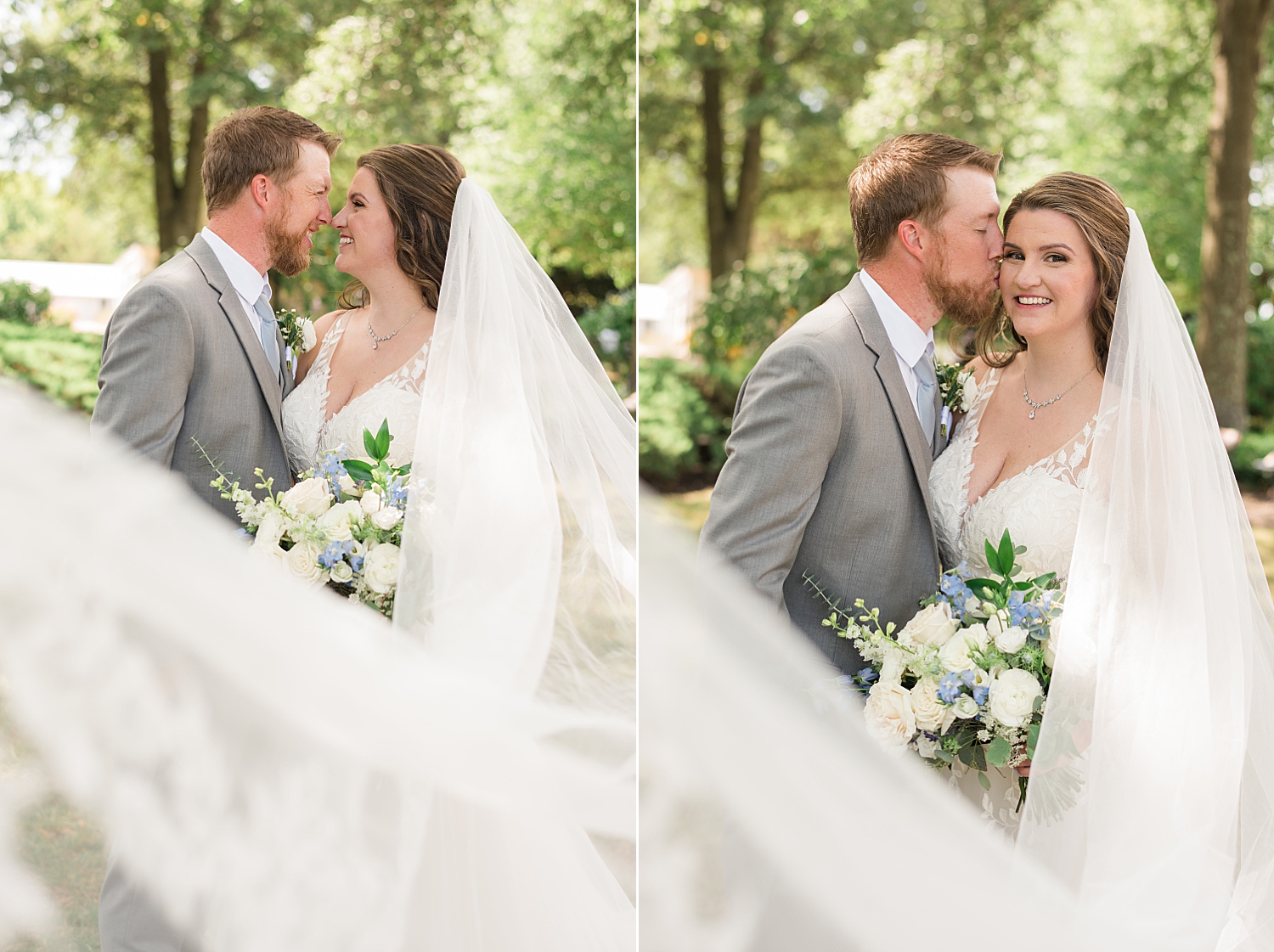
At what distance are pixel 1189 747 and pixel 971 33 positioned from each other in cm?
1104

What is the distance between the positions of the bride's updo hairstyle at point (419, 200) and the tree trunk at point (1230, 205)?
29.8ft

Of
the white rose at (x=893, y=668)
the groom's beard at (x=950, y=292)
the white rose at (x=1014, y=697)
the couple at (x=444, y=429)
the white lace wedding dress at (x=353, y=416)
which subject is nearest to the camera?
the white rose at (x=1014, y=697)

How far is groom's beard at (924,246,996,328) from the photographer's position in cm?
266

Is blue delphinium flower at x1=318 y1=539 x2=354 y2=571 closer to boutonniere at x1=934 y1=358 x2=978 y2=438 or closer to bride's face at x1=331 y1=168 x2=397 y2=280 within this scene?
bride's face at x1=331 y1=168 x2=397 y2=280

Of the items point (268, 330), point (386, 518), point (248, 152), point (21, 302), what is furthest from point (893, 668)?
point (21, 302)

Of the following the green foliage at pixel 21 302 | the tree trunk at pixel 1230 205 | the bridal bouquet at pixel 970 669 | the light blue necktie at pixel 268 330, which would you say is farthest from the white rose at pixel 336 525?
the tree trunk at pixel 1230 205

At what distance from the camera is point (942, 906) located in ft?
5.45

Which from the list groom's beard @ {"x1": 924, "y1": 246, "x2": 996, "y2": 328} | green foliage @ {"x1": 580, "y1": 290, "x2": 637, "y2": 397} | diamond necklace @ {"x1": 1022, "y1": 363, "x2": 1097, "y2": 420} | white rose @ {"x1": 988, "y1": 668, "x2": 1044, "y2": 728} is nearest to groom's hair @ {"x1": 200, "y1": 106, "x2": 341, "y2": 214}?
groom's beard @ {"x1": 924, "y1": 246, "x2": 996, "y2": 328}

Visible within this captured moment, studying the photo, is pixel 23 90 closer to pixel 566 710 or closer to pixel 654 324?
pixel 654 324

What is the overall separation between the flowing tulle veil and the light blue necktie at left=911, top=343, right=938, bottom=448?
0.48 m

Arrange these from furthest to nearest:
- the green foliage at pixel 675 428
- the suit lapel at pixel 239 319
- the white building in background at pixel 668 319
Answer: the white building in background at pixel 668 319 → the green foliage at pixel 675 428 → the suit lapel at pixel 239 319

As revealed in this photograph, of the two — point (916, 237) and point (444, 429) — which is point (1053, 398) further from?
point (444, 429)

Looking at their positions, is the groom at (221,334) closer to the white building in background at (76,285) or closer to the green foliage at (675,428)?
the green foliage at (675,428)

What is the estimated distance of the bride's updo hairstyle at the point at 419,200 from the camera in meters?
3.14
